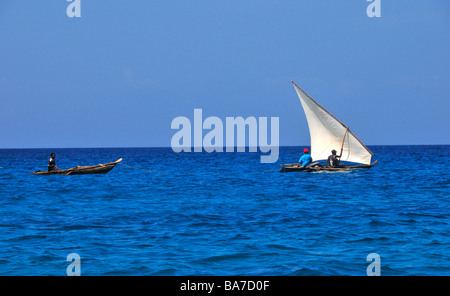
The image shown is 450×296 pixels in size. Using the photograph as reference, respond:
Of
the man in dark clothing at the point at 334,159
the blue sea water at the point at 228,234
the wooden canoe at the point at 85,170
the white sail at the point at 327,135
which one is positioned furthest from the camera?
the wooden canoe at the point at 85,170

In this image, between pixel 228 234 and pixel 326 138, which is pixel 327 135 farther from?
pixel 228 234

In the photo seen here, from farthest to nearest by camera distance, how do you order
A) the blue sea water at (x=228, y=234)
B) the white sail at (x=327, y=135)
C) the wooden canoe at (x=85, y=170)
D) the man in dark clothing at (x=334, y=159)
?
the wooden canoe at (x=85, y=170) → the white sail at (x=327, y=135) → the man in dark clothing at (x=334, y=159) → the blue sea water at (x=228, y=234)

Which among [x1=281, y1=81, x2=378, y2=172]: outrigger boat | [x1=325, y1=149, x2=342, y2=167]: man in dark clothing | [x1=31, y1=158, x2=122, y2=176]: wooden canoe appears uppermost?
[x1=281, y1=81, x2=378, y2=172]: outrigger boat

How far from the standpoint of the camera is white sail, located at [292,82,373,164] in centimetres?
3447

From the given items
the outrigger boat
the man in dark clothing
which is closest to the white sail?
the outrigger boat

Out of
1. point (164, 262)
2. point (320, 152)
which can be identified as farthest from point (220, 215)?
point (320, 152)

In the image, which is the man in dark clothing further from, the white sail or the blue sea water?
the blue sea water

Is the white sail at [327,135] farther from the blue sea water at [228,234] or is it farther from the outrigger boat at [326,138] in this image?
the blue sea water at [228,234]

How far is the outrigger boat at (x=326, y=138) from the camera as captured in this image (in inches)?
1357

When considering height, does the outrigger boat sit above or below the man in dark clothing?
above

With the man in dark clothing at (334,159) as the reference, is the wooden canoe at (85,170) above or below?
below

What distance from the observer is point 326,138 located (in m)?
36.1

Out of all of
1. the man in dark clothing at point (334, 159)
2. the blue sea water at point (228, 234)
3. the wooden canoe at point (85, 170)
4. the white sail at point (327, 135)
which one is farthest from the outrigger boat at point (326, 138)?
the wooden canoe at point (85, 170)
